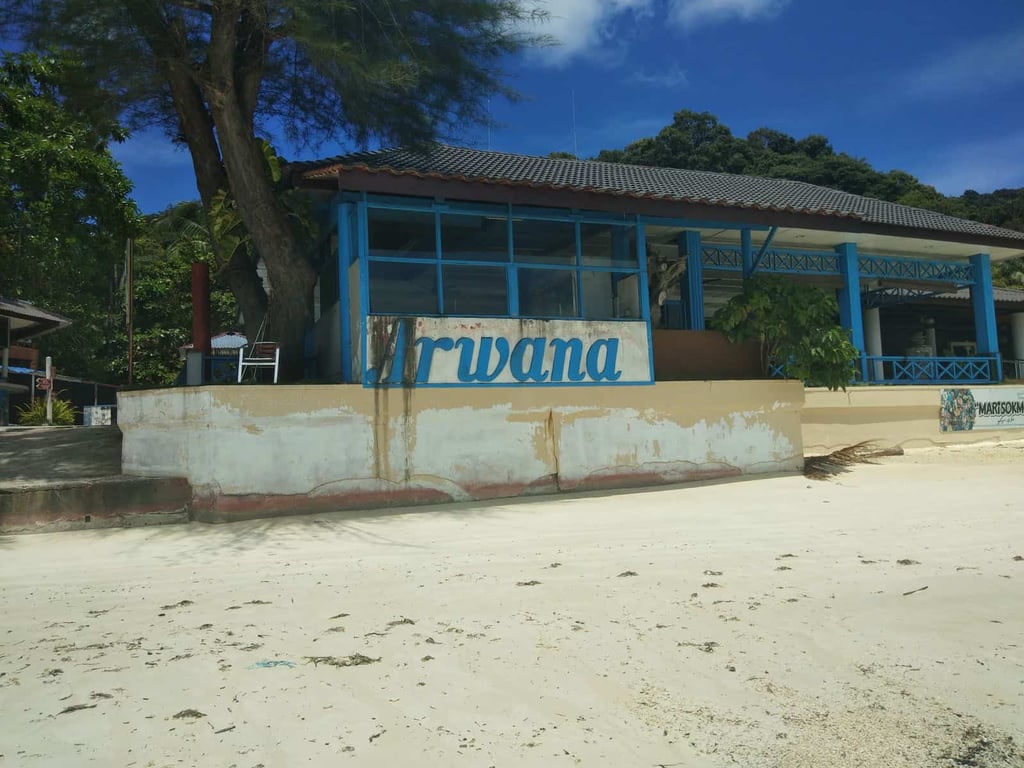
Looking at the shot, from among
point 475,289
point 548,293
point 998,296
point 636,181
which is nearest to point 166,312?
point 636,181

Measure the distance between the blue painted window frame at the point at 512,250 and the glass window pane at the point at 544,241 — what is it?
81 millimetres

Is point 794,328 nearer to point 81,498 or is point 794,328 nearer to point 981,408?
point 981,408

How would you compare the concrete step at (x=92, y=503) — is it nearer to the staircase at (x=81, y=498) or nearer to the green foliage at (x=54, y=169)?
the staircase at (x=81, y=498)

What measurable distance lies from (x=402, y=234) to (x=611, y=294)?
322 centimetres

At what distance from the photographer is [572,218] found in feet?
34.2

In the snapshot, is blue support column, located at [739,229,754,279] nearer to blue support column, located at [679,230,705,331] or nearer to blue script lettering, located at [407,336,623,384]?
blue support column, located at [679,230,705,331]

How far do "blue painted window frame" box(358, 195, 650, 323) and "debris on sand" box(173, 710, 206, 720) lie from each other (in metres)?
6.43

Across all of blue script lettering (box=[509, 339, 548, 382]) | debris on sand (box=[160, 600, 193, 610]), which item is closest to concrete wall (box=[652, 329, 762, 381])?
blue script lettering (box=[509, 339, 548, 382])

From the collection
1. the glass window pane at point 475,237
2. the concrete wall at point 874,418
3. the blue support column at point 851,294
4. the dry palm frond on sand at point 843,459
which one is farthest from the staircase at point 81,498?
the blue support column at point 851,294

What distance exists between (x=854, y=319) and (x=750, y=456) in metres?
6.24

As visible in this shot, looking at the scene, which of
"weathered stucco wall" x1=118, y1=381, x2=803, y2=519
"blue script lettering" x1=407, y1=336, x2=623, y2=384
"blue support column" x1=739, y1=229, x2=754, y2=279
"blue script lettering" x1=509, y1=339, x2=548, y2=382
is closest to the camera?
"weathered stucco wall" x1=118, y1=381, x2=803, y2=519

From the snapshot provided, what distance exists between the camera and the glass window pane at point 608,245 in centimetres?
1058

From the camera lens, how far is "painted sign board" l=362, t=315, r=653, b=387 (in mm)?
8977

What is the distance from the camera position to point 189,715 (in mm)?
2896
